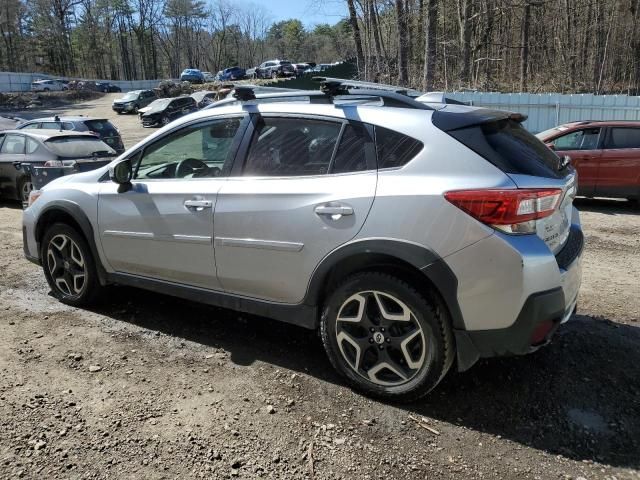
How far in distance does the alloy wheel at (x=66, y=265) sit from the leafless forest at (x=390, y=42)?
1390 cm

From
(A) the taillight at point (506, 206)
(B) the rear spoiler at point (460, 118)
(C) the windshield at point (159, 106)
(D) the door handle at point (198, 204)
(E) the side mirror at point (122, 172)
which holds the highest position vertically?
(C) the windshield at point (159, 106)

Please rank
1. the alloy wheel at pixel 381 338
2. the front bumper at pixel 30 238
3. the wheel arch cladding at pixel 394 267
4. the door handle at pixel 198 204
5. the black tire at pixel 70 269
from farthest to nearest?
the front bumper at pixel 30 238 < the black tire at pixel 70 269 < the door handle at pixel 198 204 < the alloy wheel at pixel 381 338 < the wheel arch cladding at pixel 394 267

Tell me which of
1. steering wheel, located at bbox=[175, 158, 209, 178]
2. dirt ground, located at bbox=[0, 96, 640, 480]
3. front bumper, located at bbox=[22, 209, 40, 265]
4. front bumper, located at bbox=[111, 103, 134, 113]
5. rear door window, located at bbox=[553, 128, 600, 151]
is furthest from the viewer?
front bumper, located at bbox=[111, 103, 134, 113]

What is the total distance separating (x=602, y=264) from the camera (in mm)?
5941

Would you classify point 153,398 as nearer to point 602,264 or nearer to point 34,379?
point 34,379

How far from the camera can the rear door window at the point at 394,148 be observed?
10.1 ft

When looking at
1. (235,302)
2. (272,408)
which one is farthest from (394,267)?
(235,302)

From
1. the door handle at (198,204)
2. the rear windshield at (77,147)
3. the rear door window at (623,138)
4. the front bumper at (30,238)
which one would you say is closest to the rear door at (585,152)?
the rear door window at (623,138)

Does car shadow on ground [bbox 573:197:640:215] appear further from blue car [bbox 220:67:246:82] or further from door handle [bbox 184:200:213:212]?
blue car [bbox 220:67:246:82]

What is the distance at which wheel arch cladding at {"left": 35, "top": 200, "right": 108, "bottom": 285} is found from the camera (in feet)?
14.4

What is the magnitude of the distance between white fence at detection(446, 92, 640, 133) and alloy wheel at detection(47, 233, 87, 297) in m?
13.4

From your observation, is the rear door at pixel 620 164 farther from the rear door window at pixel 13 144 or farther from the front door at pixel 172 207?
Answer: the rear door window at pixel 13 144

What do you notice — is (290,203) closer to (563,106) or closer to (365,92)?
(365,92)

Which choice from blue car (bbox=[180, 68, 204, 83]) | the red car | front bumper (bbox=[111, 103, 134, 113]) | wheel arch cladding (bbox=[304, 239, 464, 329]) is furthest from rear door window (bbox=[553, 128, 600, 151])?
blue car (bbox=[180, 68, 204, 83])
